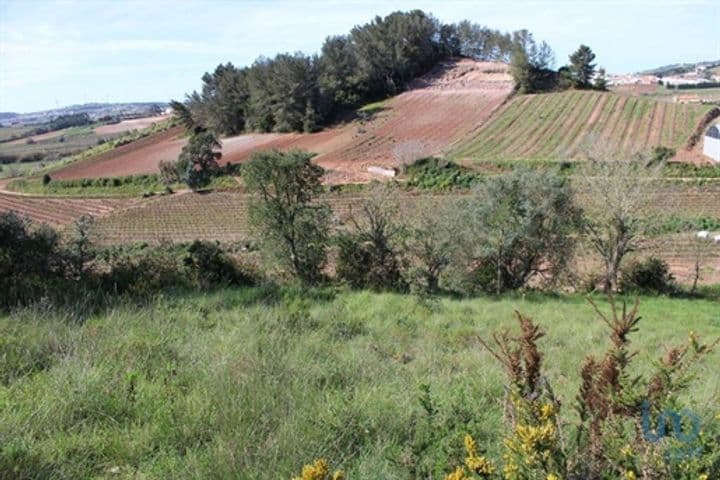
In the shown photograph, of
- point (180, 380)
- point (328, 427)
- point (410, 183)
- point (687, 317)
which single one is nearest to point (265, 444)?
point (328, 427)

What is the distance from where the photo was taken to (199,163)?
185 ft

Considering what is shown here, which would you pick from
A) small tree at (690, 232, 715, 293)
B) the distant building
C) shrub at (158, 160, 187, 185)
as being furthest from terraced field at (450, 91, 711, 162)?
shrub at (158, 160, 187, 185)

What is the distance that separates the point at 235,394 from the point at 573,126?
6199cm

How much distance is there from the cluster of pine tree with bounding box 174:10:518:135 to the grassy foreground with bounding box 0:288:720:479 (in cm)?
6579

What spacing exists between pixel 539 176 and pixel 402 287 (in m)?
7.23

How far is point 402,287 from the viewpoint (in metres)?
19.0

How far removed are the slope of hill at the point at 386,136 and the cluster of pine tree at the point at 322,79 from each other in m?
2.90

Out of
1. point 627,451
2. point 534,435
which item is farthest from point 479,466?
point 627,451

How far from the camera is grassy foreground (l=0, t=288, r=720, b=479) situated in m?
3.00

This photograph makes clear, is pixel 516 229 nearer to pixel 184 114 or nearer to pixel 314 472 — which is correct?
pixel 314 472

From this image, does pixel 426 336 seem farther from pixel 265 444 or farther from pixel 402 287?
pixel 402 287

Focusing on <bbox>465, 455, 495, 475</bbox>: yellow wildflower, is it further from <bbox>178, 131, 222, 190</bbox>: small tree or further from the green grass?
<bbox>178, 131, 222, 190</bbox>: small tree

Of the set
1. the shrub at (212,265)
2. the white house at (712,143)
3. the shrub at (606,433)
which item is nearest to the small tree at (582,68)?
the white house at (712,143)

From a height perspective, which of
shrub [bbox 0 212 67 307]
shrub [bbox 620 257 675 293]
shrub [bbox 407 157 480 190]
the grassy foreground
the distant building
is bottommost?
shrub [bbox 620 257 675 293]
